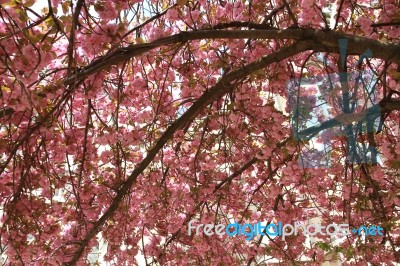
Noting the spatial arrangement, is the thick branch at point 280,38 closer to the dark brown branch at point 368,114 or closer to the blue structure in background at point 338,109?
the blue structure in background at point 338,109

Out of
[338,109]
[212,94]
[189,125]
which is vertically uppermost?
[189,125]

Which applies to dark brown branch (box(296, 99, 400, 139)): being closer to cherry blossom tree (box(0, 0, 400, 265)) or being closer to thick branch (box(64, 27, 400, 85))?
cherry blossom tree (box(0, 0, 400, 265))

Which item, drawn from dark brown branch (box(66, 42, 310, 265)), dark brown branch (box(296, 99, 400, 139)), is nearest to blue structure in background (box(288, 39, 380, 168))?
dark brown branch (box(296, 99, 400, 139))

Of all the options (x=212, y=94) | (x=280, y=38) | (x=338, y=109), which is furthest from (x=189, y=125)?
(x=280, y=38)

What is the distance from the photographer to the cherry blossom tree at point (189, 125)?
2.21 metres

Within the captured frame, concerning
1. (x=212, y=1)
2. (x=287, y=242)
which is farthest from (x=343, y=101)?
(x=287, y=242)

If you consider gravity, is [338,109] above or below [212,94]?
below

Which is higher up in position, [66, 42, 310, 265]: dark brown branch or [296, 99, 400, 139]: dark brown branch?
[66, 42, 310, 265]: dark brown branch

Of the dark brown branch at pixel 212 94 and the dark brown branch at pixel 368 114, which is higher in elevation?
the dark brown branch at pixel 212 94

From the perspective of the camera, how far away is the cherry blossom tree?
2.21m

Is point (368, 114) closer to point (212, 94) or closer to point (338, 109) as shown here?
point (338, 109)

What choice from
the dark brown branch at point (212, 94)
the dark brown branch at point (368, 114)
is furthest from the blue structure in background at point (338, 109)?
the dark brown branch at point (212, 94)

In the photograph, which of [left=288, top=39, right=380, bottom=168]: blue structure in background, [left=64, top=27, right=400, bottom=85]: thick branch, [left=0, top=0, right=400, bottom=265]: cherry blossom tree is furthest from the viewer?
[left=288, top=39, right=380, bottom=168]: blue structure in background

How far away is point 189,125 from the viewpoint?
3.33m
